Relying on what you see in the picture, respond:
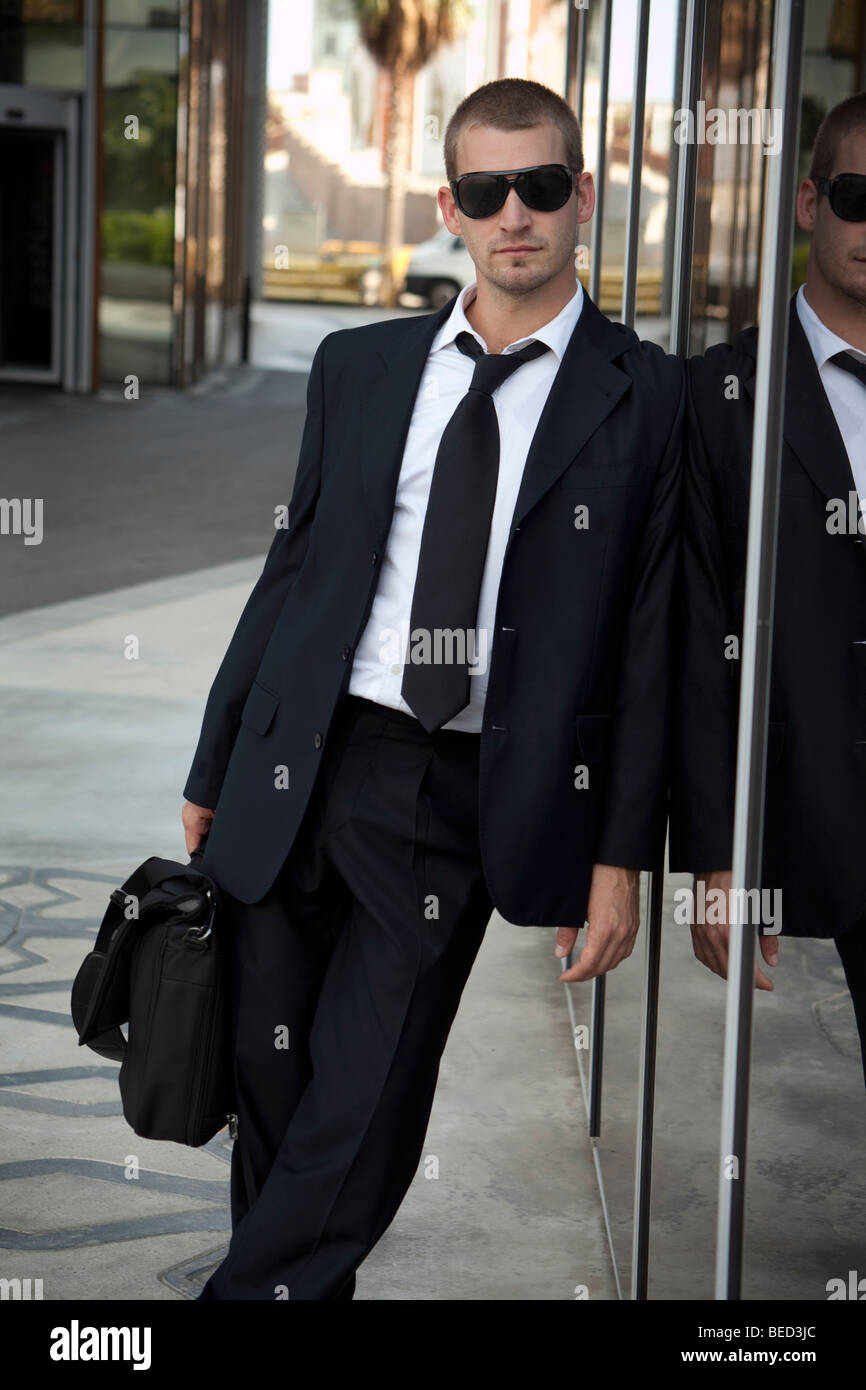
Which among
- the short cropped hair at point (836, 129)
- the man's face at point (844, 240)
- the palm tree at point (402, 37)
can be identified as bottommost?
the man's face at point (844, 240)

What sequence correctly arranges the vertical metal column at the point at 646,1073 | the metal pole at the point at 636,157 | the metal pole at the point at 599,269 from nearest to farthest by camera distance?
the vertical metal column at the point at 646,1073, the metal pole at the point at 636,157, the metal pole at the point at 599,269

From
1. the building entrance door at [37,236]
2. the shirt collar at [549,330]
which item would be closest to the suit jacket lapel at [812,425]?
the shirt collar at [549,330]

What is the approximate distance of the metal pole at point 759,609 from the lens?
192 cm

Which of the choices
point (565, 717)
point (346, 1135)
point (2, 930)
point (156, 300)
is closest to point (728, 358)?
point (565, 717)

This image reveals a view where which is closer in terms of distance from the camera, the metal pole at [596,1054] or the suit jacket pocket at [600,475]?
the suit jacket pocket at [600,475]

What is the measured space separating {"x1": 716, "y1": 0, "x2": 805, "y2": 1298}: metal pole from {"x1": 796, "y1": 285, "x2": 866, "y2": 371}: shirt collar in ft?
1.97

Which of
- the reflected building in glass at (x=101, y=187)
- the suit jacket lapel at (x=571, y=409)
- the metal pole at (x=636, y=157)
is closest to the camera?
the suit jacket lapel at (x=571, y=409)

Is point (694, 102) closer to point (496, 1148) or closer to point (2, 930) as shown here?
point (496, 1148)

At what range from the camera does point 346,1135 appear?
2568 mm

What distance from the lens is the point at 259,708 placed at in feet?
8.86

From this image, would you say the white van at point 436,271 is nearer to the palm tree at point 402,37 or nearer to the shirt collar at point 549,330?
the palm tree at point 402,37

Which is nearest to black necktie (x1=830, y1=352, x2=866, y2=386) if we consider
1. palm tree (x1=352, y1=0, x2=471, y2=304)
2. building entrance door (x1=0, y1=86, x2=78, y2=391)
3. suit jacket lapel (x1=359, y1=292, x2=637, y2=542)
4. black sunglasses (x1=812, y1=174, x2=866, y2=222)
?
black sunglasses (x1=812, y1=174, x2=866, y2=222)

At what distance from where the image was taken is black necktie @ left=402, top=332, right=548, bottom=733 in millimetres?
2498

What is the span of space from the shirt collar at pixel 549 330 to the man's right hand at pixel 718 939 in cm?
79
